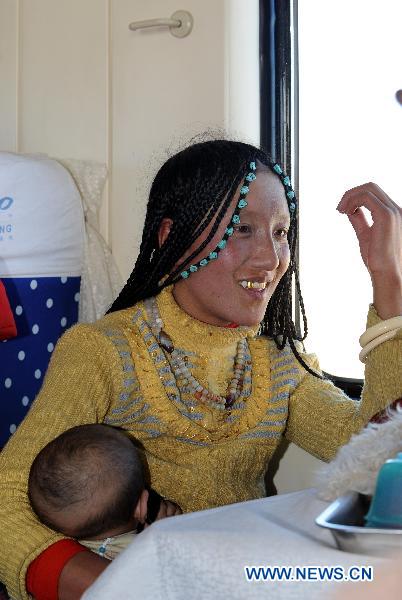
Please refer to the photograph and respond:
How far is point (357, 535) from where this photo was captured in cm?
62

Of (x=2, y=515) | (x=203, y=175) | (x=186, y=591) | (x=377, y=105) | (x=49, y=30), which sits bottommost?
(x=2, y=515)

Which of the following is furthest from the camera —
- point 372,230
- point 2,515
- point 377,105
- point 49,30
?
point 49,30

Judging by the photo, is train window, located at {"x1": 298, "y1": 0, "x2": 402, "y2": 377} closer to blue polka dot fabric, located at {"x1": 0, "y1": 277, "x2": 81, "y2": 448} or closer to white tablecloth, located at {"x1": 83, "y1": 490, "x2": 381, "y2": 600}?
blue polka dot fabric, located at {"x1": 0, "y1": 277, "x2": 81, "y2": 448}

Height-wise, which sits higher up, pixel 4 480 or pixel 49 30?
pixel 49 30

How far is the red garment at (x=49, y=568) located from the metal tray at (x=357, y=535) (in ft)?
1.81

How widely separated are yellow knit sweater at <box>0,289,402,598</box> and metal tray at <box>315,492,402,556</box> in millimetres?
657

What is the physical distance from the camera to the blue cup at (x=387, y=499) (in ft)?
2.08

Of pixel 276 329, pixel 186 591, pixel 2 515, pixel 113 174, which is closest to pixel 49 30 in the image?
pixel 113 174

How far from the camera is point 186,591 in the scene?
26.3 inches

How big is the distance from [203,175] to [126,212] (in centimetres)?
74

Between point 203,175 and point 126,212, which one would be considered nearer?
point 203,175

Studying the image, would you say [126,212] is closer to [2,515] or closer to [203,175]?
[203,175]

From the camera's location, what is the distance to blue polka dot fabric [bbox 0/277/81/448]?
1.92m

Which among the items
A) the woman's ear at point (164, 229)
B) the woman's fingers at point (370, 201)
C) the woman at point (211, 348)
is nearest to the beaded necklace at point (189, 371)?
the woman at point (211, 348)
